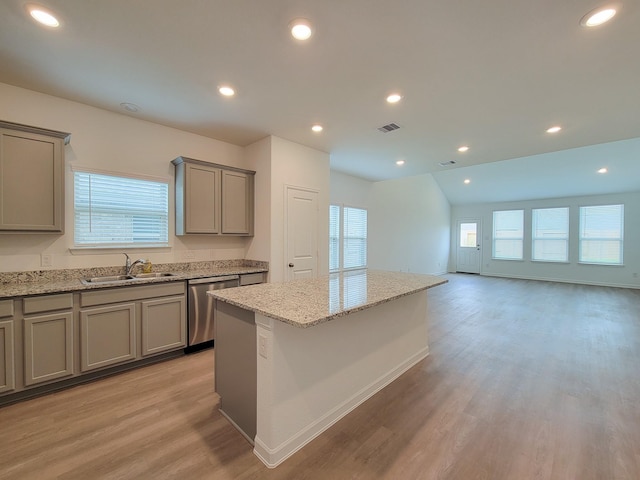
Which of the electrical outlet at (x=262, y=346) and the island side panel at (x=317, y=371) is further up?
the electrical outlet at (x=262, y=346)

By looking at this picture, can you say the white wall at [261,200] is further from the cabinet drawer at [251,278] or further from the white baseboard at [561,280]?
the white baseboard at [561,280]

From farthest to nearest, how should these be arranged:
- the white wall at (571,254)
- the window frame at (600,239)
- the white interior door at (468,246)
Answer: the white interior door at (468,246) → the window frame at (600,239) → the white wall at (571,254)

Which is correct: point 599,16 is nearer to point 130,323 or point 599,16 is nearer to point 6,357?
point 130,323

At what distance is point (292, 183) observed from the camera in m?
4.12

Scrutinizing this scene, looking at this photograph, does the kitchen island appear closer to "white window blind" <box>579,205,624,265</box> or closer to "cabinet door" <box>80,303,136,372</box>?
"cabinet door" <box>80,303,136,372</box>

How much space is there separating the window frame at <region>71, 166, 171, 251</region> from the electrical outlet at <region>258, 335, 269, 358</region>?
8.35 feet

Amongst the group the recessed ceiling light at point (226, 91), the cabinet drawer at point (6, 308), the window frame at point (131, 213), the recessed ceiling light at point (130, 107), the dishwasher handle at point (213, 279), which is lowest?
the cabinet drawer at point (6, 308)

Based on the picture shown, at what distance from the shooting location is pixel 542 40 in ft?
6.49

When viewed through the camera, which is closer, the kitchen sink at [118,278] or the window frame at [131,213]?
the kitchen sink at [118,278]

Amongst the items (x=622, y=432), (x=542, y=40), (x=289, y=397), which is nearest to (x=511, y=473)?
(x=622, y=432)

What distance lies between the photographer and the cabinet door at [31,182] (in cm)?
243

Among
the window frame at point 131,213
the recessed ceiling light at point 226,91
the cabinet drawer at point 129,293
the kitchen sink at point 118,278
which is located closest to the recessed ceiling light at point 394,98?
the recessed ceiling light at point 226,91

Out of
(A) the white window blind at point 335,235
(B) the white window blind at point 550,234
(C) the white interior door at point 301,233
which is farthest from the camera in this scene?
(B) the white window blind at point 550,234

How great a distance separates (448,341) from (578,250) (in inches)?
302
